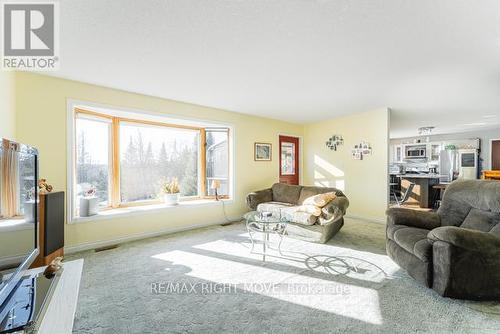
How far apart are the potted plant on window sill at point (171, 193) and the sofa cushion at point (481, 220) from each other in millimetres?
4102

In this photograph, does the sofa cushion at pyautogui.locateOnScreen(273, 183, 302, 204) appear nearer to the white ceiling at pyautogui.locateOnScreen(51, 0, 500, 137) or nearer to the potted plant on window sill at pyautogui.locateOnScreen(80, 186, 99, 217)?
the white ceiling at pyautogui.locateOnScreen(51, 0, 500, 137)

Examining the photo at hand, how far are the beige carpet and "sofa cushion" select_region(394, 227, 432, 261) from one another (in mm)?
338

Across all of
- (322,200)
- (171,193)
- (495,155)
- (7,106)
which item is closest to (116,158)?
(171,193)

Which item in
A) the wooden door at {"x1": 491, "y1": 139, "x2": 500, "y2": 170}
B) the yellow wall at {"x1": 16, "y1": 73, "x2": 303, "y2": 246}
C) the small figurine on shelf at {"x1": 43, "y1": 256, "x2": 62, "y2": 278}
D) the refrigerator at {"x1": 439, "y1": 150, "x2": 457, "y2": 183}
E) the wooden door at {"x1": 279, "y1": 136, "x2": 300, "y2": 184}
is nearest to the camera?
the small figurine on shelf at {"x1": 43, "y1": 256, "x2": 62, "y2": 278}

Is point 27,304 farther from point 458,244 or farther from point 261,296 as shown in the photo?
point 458,244

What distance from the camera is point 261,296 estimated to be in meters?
2.01

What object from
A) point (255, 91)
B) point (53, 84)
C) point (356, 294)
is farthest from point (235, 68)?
point (356, 294)

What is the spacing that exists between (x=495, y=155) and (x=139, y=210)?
35.0 ft

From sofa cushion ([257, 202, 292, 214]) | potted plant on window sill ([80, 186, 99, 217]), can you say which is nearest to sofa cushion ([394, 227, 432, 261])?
sofa cushion ([257, 202, 292, 214])

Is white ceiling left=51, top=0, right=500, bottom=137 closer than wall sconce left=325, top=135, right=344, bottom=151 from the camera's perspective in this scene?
Yes

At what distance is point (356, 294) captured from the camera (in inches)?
80.4

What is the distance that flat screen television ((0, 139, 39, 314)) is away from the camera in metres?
0.97

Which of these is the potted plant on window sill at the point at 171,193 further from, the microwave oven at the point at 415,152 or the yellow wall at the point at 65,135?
the microwave oven at the point at 415,152

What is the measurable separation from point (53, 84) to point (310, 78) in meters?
3.41
